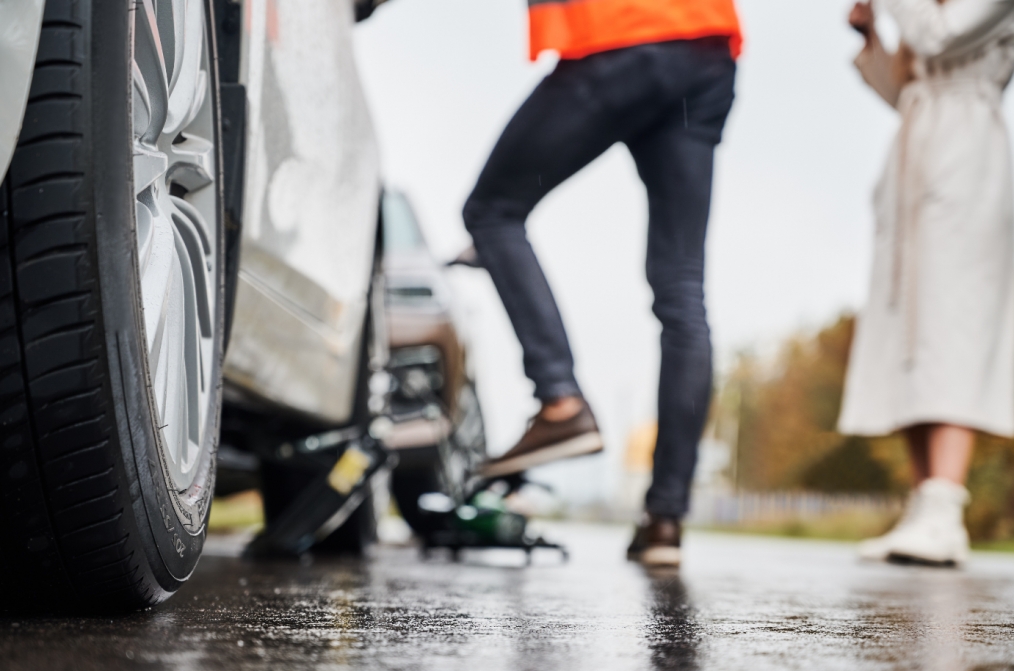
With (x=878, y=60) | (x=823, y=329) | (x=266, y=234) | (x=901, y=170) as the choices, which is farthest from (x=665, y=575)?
(x=823, y=329)

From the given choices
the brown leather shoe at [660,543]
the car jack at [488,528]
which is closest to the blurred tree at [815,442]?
the car jack at [488,528]

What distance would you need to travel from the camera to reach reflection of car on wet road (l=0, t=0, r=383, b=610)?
104 centimetres

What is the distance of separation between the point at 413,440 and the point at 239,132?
2236 mm

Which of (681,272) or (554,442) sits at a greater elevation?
(681,272)

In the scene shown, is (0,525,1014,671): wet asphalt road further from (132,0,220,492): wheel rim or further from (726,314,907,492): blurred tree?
(726,314,907,492): blurred tree

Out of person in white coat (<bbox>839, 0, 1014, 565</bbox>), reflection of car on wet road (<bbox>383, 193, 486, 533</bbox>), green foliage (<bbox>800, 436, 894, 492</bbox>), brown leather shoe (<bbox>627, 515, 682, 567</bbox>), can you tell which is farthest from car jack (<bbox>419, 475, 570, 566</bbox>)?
green foliage (<bbox>800, 436, 894, 492</bbox>)

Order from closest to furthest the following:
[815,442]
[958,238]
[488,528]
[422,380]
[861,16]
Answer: [488,528] → [958,238] → [861,16] → [422,380] → [815,442]

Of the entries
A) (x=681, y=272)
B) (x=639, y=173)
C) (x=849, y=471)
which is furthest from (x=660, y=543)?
(x=849, y=471)

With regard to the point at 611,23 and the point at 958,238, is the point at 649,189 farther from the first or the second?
the point at 958,238

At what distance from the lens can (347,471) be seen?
2945 mm

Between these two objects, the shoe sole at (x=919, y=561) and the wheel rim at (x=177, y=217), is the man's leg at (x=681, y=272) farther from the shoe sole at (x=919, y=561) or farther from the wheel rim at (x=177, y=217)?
the wheel rim at (x=177, y=217)

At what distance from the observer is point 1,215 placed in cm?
104

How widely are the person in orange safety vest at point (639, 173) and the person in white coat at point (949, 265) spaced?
1.06 metres

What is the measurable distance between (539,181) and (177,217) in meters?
1.52
